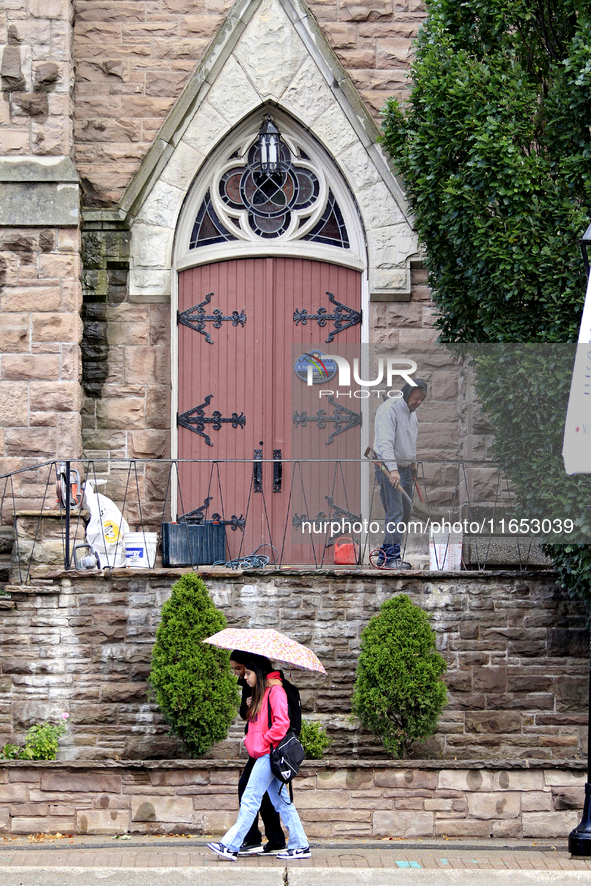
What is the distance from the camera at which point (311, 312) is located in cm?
1107

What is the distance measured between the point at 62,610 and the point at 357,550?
10.4 feet

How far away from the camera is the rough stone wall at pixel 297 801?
7.61m

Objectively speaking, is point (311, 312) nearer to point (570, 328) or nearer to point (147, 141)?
point (147, 141)

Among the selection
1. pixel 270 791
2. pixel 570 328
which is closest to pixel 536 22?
pixel 570 328

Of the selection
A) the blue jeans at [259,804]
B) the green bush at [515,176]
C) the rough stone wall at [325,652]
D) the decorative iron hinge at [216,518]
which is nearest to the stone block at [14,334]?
the decorative iron hinge at [216,518]

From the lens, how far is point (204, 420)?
35.8 ft

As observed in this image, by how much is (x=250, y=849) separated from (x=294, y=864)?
296 mm

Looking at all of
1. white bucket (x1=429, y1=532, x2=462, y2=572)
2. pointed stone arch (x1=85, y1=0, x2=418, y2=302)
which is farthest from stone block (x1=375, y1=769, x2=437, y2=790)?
pointed stone arch (x1=85, y1=0, x2=418, y2=302)

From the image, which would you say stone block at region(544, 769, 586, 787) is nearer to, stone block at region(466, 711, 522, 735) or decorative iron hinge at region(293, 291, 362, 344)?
stone block at region(466, 711, 522, 735)

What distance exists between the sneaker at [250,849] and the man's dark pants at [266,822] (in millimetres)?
14

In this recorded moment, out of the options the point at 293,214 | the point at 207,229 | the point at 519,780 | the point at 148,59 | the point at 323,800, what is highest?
the point at 148,59

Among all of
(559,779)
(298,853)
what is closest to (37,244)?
(298,853)

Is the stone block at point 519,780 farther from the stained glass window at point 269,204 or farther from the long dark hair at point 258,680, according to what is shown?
the stained glass window at point 269,204

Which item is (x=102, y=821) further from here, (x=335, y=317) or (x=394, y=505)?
(x=335, y=317)
